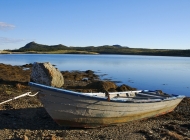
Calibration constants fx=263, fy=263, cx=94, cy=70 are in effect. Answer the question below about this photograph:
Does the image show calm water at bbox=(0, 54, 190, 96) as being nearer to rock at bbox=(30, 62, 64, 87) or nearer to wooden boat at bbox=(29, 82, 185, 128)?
rock at bbox=(30, 62, 64, 87)

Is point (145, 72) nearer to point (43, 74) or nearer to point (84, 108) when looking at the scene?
point (43, 74)

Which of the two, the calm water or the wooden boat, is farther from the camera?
the calm water

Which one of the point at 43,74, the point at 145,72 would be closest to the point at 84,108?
the point at 43,74

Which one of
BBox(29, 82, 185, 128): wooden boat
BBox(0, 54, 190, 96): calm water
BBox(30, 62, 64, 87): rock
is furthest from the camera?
BBox(0, 54, 190, 96): calm water

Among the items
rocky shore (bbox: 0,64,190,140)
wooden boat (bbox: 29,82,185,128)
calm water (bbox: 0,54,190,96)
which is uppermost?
wooden boat (bbox: 29,82,185,128)

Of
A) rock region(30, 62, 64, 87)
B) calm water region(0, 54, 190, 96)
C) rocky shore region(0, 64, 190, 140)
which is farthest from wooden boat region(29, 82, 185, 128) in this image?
calm water region(0, 54, 190, 96)

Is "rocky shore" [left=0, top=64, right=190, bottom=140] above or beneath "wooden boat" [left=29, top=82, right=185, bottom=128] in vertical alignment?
beneath

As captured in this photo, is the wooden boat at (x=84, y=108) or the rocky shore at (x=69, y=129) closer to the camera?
the rocky shore at (x=69, y=129)

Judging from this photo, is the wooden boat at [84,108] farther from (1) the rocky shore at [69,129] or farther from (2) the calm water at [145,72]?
(2) the calm water at [145,72]

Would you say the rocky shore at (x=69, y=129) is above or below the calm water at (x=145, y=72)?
above

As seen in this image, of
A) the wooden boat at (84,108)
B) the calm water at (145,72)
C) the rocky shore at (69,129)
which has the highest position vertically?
the wooden boat at (84,108)

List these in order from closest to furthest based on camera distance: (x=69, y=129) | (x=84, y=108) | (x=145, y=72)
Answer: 1. (x=84, y=108)
2. (x=69, y=129)
3. (x=145, y=72)

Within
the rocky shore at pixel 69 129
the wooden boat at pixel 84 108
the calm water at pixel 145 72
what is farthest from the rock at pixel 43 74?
the calm water at pixel 145 72

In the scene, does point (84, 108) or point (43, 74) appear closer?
point (84, 108)
